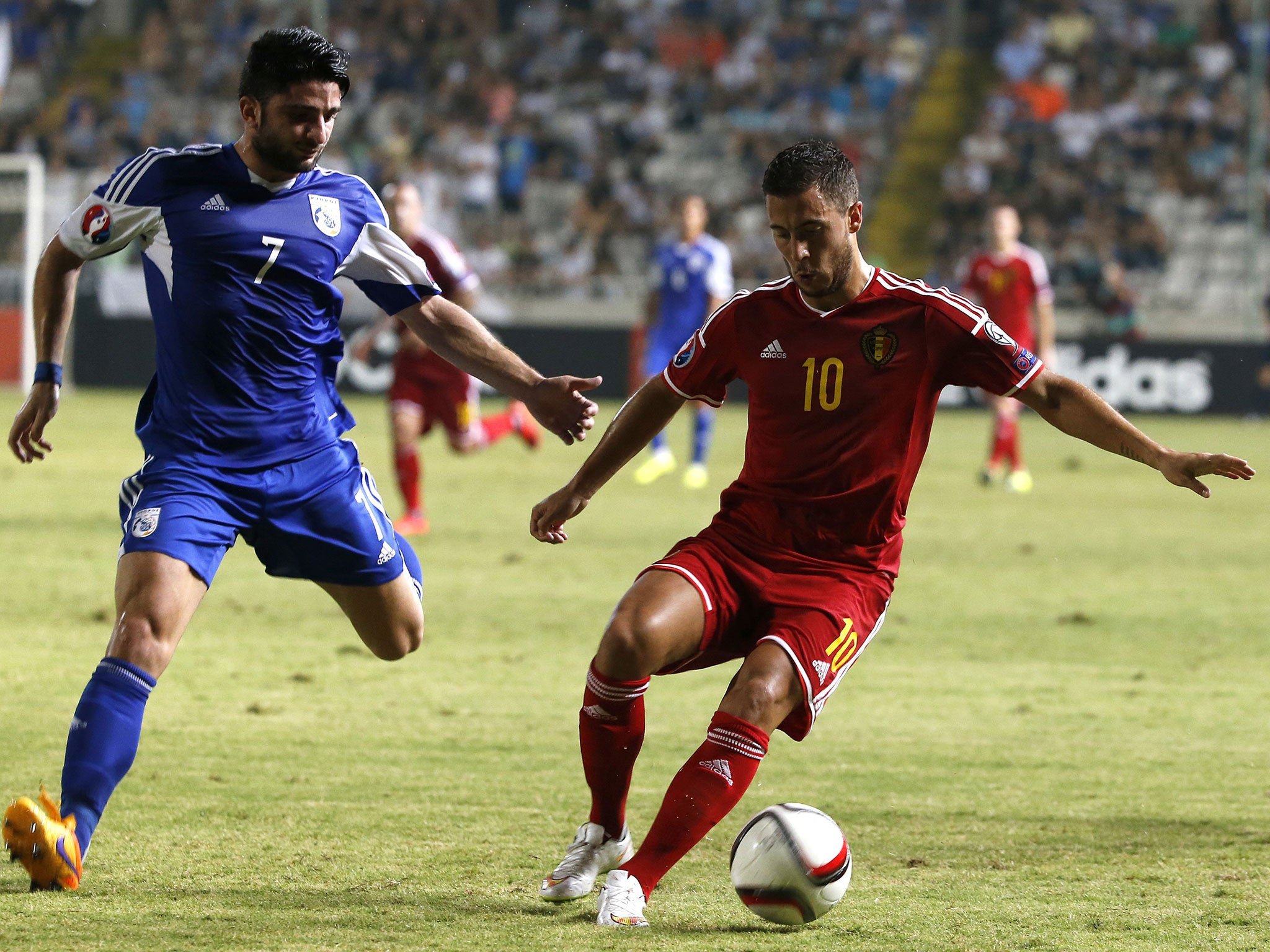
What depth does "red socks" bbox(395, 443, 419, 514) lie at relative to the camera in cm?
1161

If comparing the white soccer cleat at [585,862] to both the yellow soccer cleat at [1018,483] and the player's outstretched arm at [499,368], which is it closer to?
the player's outstretched arm at [499,368]

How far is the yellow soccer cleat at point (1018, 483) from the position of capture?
15.3 meters

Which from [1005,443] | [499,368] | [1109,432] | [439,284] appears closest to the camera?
[1109,432]

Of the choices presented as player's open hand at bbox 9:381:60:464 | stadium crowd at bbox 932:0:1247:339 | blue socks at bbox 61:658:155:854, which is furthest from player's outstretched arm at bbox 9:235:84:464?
stadium crowd at bbox 932:0:1247:339

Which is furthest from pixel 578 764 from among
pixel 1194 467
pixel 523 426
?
pixel 523 426

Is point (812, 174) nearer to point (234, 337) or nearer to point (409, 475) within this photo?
point (234, 337)

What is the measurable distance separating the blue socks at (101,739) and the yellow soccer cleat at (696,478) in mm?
11088

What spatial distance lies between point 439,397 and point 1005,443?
566 centimetres

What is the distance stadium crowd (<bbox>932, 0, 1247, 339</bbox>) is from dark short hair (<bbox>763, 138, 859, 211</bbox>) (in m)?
20.5

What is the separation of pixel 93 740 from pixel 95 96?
93.4ft

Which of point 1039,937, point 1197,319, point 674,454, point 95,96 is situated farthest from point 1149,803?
point 95,96

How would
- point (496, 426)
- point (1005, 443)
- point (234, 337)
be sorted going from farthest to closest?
point (1005, 443)
point (496, 426)
point (234, 337)

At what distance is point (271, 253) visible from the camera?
4.74 m

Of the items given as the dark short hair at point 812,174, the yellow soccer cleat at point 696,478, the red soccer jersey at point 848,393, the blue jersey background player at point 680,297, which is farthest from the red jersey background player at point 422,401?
the dark short hair at point 812,174
